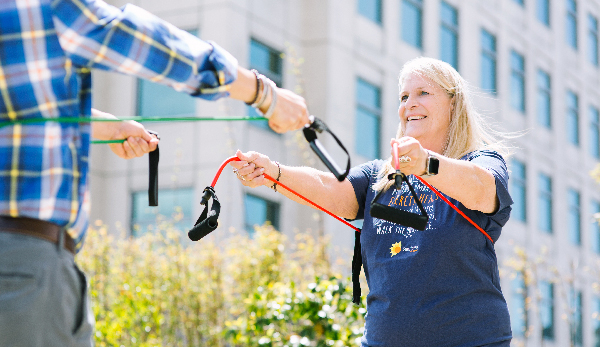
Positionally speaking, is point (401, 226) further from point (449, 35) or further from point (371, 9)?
point (449, 35)

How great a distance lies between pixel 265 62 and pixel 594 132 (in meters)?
13.7

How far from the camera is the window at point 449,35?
17.0m

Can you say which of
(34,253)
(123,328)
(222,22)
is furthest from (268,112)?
(222,22)

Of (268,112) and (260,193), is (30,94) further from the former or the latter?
(260,193)

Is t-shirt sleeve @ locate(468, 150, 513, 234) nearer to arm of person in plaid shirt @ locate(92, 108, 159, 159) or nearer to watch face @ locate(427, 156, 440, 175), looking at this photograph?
watch face @ locate(427, 156, 440, 175)

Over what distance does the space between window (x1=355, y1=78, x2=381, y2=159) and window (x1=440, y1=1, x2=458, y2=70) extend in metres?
2.88

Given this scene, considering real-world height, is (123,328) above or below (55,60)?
below

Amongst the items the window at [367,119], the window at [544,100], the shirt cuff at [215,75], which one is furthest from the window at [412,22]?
the shirt cuff at [215,75]

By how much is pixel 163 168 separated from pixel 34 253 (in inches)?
428

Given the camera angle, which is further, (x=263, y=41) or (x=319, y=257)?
(x=263, y=41)

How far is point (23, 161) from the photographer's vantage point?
5.67 ft

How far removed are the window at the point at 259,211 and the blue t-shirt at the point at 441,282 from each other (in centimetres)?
925

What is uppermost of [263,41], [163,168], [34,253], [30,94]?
[263,41]

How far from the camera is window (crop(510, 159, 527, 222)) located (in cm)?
1881
